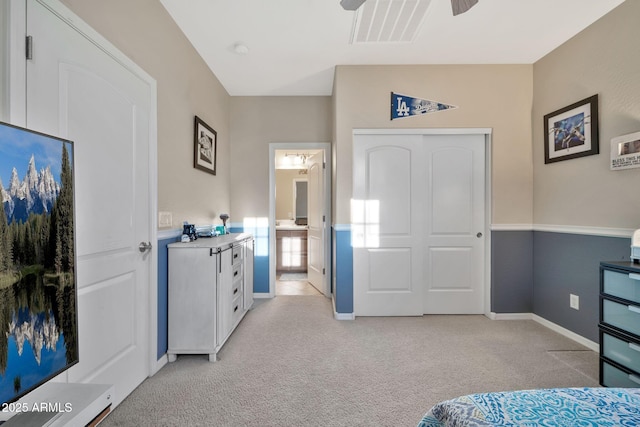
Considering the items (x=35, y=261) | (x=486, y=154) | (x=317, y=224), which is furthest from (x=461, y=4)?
(x=317, y=224)

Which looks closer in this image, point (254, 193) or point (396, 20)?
point (396, 20)

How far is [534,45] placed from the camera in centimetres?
270

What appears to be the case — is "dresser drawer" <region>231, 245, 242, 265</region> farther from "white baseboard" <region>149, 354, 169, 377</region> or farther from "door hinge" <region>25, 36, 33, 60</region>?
"door hinge" <region>25, 36, 33, 60</region>

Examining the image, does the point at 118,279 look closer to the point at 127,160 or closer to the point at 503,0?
the point at 127,160

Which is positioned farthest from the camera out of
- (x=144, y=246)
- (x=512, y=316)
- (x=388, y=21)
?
(x=512, y=316)

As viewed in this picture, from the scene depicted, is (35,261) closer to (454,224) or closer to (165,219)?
(165,219)

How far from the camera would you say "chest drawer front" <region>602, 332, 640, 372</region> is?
168cm

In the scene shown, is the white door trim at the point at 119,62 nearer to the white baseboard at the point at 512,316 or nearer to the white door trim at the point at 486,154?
the white door trim at the point at 486,154

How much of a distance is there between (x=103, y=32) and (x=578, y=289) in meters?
4.09

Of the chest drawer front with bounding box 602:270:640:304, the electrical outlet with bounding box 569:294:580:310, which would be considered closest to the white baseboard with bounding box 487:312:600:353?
the electrical outlet with bounding box 569:294:580:310

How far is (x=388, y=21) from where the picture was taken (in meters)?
2.27

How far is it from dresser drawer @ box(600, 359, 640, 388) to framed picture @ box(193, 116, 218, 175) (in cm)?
357

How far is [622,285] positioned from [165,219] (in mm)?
3204

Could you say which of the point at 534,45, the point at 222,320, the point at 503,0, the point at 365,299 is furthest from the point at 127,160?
the point at 534,45
